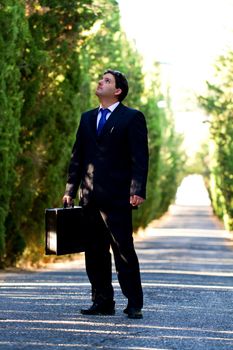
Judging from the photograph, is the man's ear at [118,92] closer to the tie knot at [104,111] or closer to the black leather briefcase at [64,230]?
the tie knot at [104,111]

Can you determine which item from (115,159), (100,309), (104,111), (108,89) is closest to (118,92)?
(108,89)

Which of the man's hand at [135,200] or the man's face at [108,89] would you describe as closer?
the man's hand at [135,200]

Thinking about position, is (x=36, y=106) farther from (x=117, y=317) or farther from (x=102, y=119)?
(x=117, y=317)

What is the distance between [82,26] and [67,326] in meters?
14.4

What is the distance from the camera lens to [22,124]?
2345 centimetres

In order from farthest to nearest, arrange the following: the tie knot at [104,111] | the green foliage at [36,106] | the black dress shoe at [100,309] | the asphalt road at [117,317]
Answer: the green foliage at [36,106] → the tie knot at [104,111] → the black dress shoe at [100,309] → the asphalt road at [117,317]

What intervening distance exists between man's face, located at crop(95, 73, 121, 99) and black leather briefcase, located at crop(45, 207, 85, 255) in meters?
1.01

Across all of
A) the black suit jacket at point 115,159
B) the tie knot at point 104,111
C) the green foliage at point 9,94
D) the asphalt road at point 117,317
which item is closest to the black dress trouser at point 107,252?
the black suit jacket at point 115,159

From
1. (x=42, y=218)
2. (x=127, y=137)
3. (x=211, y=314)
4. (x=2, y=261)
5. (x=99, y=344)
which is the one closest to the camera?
(x=99, y=344)

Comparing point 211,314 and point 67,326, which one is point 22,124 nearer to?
point 211,314

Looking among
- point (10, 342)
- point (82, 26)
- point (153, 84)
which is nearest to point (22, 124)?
point (82, 26)

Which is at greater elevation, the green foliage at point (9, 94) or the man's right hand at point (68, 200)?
the green foliage at point (9, 94)

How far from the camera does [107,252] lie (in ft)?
36.4

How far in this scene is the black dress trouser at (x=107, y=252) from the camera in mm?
10945
